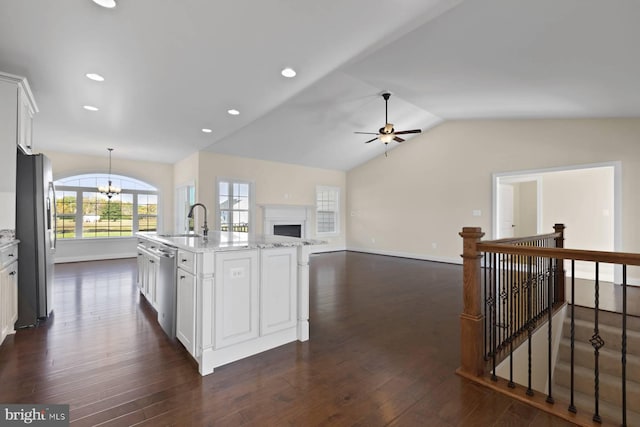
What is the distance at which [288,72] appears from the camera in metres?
3.90

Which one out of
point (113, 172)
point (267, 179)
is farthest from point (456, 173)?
point (113, 172)

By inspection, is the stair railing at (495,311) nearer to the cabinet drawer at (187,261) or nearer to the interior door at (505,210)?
the cabinet drawer at (187,261)

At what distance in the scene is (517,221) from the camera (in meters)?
7.51

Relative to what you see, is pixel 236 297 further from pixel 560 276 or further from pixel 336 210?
pixel 336 210

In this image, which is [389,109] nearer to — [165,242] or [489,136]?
[489,136]

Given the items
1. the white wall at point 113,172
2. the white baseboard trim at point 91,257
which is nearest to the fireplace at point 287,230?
the white wall at point 113,172

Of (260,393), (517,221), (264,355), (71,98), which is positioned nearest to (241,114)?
(71,98)

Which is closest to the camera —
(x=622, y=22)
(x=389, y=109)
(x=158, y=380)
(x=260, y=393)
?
(x=260, y=393)

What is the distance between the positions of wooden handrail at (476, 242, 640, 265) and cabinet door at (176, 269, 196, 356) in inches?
87.4

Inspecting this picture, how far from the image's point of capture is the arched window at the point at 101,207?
7184 millimetres

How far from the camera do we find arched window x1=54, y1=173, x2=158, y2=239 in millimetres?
7184

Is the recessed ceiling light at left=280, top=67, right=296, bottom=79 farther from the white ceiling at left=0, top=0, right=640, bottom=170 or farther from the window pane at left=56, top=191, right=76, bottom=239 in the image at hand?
the window pane at left=56, top=191, right=76, bottom=239

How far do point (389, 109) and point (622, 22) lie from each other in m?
3.85

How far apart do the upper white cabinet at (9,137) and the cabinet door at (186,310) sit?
1.96 meters
